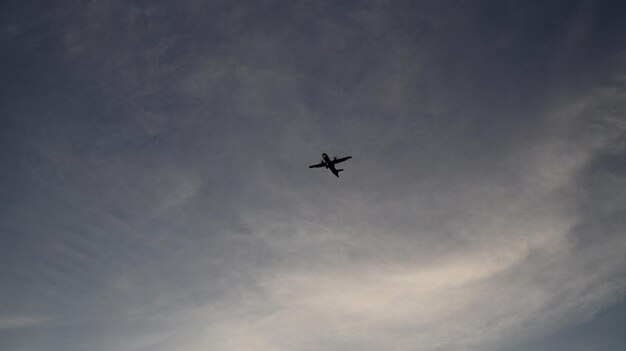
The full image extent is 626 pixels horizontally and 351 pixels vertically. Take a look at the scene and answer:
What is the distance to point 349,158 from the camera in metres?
56.6

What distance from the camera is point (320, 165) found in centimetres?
5784

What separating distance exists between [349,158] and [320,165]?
5.24 m
